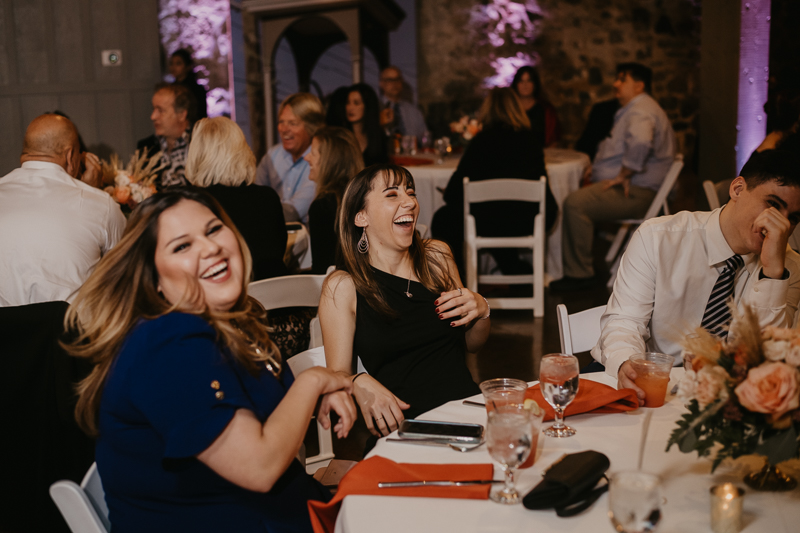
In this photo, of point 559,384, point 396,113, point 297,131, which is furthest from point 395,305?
point 396,113

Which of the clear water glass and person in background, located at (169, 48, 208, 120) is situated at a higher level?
person in background, located at (169, 48, 208, 120)

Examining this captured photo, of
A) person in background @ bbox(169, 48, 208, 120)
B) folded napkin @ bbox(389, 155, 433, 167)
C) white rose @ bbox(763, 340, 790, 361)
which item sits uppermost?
person in background @ bbox(169, 48, 208, 120)

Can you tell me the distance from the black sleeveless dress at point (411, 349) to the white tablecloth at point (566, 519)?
2.01 feet

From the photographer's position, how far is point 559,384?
1.31 metres

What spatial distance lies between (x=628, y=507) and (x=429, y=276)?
121 centimetres

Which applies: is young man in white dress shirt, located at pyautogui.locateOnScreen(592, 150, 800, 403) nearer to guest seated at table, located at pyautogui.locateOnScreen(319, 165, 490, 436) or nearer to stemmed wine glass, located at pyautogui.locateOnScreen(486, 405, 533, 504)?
guest seated at table, located at pyautogui.locateOnScreen(319, 165, 490, 436)

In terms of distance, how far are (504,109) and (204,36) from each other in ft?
11.9

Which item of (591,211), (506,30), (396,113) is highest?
(506,30)

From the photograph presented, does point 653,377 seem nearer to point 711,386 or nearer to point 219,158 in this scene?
point 711,386

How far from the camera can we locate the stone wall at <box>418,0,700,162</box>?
8203 millimetres

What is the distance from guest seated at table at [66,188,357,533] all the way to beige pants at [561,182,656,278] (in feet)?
13.7

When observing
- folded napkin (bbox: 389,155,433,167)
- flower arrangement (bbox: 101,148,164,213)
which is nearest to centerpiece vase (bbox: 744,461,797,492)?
flower arrangement (bbox: 101,148,164,213)

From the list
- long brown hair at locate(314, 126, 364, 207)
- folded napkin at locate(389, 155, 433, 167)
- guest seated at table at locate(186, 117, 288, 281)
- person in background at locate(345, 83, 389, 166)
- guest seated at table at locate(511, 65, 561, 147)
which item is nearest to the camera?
guest seated at table at locate(186, 117, 288, 281)

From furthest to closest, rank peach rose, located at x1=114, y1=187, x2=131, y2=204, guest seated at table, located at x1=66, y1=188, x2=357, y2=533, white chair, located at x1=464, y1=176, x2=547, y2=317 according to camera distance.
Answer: white chair, located at x1=464, y1=176, x2=547, y2=317 → peach rose, located at x1=114, y1=187, x2=131, y2=204 → guest seated at table, located at x1=66, y1=188, x2=357, y2=533
